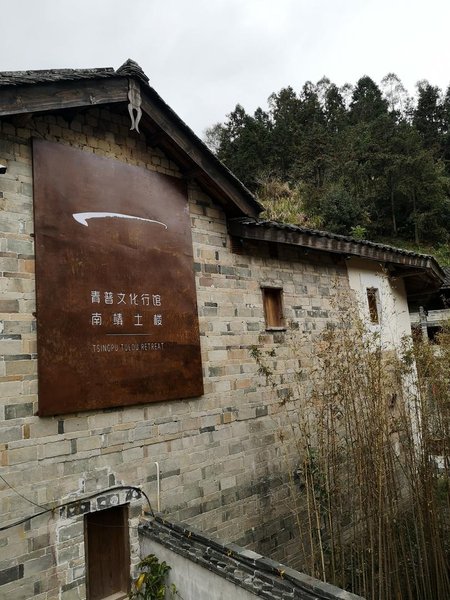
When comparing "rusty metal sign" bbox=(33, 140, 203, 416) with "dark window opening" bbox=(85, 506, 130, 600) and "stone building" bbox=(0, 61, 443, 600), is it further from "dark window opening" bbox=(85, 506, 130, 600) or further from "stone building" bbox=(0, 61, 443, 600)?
"dark window opening" bbox=(85, 506, 130, 600)

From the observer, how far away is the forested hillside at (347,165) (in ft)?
67.5

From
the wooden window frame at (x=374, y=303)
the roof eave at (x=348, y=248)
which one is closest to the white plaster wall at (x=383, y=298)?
the wooden window frame at (x=374, y=303)

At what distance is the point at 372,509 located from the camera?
449cm

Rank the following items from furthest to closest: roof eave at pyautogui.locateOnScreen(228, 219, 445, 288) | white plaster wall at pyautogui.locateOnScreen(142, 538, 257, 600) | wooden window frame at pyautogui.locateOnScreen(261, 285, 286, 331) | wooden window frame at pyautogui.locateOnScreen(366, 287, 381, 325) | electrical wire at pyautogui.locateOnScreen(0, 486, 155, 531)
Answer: wooden window frame at pyautogui.locateOnScreen(366, 287, 381, 325), wooden window frame at pyautogui.locateOnScreen(261, 285, 286, 331), roof eave at pyautogui.locateOnScreen(228, 219, 445, 288), electrical wire at pyautogui.locateOnScreen(0, 486, 155, 531), white plaster wall at pyautogui.locateOnScreen(142, 538, 257, 600)

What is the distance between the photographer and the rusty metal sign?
A: 13.0 ft

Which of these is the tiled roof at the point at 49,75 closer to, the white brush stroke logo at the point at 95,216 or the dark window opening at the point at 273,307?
the white brush stroke logo at the point at 95,216

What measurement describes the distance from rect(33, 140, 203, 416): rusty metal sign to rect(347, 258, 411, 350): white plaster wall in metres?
3.62

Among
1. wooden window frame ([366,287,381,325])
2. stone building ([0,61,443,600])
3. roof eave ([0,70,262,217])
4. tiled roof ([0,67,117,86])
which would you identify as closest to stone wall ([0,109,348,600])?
stone building ([0,61,443,600])

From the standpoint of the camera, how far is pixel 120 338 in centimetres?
439

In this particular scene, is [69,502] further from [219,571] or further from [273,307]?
[273,307]

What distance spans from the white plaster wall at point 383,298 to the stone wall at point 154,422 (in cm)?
114

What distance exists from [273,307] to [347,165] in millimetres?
18512

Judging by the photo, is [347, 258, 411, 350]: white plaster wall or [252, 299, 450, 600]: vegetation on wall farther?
[347, 258, 411, 350]: white plaster wall

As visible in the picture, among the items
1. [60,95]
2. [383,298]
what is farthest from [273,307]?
[60,95]
